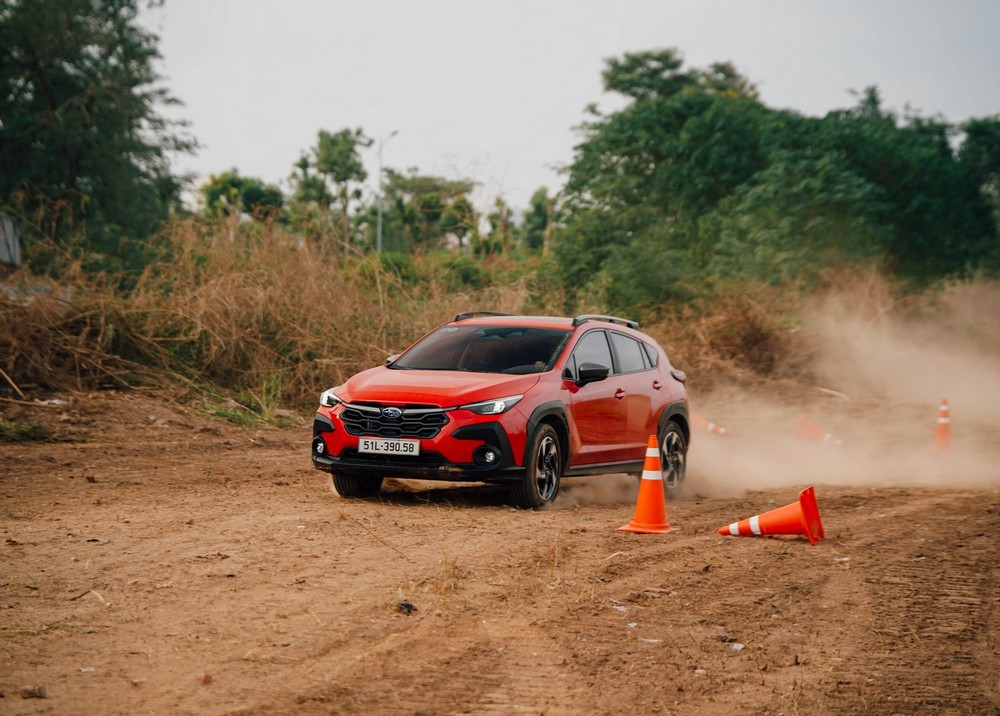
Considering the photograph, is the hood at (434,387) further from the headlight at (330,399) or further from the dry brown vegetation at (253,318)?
the dry brown vegetation at (253,318)

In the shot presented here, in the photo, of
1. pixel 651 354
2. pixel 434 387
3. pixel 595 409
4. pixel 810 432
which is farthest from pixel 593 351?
pixel 810 432

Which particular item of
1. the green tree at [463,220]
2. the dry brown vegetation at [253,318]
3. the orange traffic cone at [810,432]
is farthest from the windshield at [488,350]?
the green tree at [463,220]

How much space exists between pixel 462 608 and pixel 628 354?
601 cm

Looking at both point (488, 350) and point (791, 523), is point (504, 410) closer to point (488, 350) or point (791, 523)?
point (488, 350)

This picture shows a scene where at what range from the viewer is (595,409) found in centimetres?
1138

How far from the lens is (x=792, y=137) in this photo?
125ft

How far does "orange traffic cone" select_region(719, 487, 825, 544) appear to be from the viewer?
9.81 m

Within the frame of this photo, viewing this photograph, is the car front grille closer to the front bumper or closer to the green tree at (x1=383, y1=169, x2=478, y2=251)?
the front bumper

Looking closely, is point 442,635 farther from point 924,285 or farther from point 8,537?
point 924,285

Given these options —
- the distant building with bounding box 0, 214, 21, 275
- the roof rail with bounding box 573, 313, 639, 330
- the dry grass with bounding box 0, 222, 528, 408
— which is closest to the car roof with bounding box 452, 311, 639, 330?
the roof rail with bounding box 573, 313, 639, 330

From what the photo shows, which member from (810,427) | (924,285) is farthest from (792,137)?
(810,427)

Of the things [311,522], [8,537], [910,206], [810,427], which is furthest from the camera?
[910,206]

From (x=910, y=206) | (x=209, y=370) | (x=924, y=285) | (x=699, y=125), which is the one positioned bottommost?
(x=209, y=370)

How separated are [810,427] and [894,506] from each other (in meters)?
7.39
